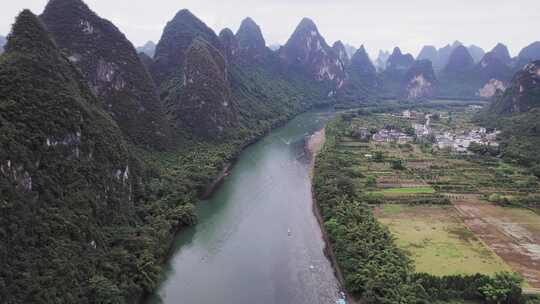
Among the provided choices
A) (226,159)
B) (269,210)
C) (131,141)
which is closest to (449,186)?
(269,210)

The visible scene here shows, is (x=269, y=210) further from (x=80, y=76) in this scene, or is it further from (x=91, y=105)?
(x=80, y=76)

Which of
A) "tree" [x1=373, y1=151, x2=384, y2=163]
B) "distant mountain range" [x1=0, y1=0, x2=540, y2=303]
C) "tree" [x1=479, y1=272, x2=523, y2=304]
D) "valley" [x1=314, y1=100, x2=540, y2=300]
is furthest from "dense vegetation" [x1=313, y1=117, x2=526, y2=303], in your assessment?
"tree" [x1=373, y1=151, x2=384, y2=163]

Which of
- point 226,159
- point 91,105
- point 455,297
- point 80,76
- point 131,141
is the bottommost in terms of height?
point 455,297

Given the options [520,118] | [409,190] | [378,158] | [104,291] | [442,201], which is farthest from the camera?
[520,118]

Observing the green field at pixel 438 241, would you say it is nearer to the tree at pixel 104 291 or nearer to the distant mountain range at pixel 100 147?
the distant mountain range at pixel 100 147

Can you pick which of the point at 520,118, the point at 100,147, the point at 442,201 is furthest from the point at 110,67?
the point at 520,118

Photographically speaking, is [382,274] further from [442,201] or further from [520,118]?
[520,118]

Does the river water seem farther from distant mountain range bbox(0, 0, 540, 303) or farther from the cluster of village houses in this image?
the cluster of village houses
